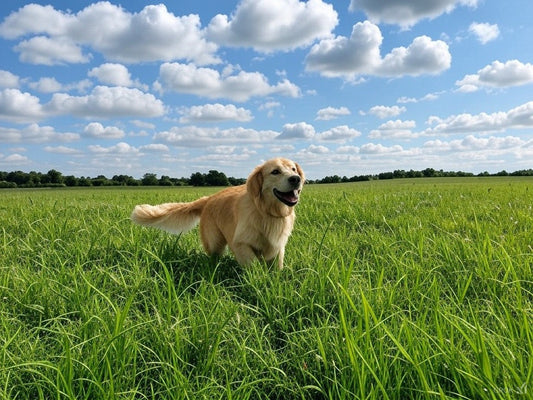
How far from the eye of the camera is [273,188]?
3908 mm

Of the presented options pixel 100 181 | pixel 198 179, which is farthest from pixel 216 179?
pixel 100 181

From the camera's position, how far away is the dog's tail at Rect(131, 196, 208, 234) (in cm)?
492

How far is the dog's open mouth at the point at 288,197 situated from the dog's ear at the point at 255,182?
0.19 metres

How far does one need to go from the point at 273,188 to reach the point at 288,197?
18cm

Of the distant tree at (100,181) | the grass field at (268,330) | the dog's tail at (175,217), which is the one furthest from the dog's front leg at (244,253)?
the distant tree at (100,181)

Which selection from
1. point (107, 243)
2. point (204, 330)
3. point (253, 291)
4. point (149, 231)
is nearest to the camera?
point (204, 330)

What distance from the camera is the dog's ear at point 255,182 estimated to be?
3973 millimetres

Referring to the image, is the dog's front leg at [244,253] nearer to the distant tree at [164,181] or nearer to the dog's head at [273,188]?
the dog's head at [273,188]

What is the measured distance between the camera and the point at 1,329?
253 centimetres

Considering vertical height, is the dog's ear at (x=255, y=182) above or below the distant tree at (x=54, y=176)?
below

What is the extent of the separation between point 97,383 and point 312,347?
1.11m

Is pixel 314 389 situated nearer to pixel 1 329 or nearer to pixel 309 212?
pixel 1 329

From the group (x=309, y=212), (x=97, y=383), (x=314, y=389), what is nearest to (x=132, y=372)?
(x=97, y=383)

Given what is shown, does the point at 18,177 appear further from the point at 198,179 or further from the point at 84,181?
the point at 198,179
